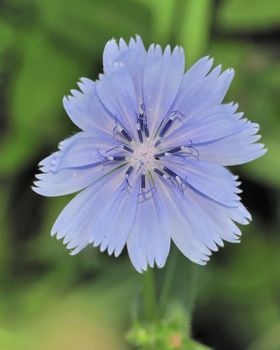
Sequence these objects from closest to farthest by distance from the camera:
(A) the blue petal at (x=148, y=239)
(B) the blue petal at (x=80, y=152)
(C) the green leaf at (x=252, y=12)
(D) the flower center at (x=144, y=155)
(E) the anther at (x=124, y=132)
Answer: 1. (B) the blue petal at (x=80, y=152)
2. (A) the blue petal at (x=148, y=239)
3. (E) the anther at (x=124, y=132)
4. (D) the flower center at (x=144, y=155)
5. (C) the green leaf at (x=252, y=12)

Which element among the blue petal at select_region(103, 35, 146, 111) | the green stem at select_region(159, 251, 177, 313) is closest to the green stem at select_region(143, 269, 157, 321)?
the green stem at select_region(159, 251, 177, 313)

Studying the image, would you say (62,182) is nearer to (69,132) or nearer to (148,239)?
(148,239)

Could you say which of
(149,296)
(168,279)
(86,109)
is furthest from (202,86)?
(168,279)

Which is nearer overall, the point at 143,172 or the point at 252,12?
the point at 143,172

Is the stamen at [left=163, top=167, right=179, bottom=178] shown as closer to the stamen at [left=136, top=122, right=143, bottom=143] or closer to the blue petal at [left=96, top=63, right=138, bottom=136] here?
the stamen at [left=136, top=122, right=143, bottom=143]

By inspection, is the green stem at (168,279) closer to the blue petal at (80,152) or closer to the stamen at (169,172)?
the stamen at (169,172)

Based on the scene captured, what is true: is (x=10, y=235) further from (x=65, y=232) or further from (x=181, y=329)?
(x=65, y=232)

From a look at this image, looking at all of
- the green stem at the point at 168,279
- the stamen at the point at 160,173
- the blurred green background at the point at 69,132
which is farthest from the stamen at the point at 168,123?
the blurred green background at the point at 69,132
